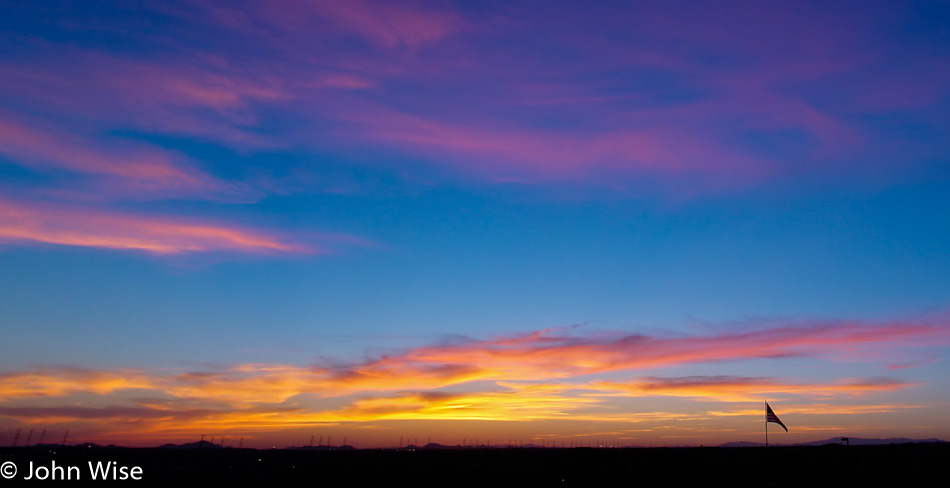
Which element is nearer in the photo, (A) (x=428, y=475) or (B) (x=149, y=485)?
(B) (x=149, y=485)

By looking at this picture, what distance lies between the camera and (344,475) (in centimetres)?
9631

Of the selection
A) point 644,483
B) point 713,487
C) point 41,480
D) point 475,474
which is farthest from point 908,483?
point 41,480

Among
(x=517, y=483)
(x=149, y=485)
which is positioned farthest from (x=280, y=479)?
(x=517, y=483)

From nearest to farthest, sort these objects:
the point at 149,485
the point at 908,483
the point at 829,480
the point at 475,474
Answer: the point at 908,483 → the point at 829,480 → the point at 149,485 → the point at 475,474

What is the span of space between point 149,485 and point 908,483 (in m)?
94.9

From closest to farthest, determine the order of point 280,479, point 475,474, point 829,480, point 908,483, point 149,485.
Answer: point 908,483, point 829,480, point 149,485, point 280,479, point 475,474

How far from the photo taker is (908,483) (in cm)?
6869

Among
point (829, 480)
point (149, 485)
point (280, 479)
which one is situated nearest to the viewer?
point (829, 480)

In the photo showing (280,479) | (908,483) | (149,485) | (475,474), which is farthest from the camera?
(475,474)

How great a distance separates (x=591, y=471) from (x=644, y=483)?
22670 mm

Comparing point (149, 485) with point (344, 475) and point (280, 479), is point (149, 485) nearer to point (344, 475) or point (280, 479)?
point (280, 479)

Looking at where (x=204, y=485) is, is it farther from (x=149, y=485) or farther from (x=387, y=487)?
(x=387, y=487)

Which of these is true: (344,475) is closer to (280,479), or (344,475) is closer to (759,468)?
(280,479)

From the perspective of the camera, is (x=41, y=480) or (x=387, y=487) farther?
(x=41, y=480)
